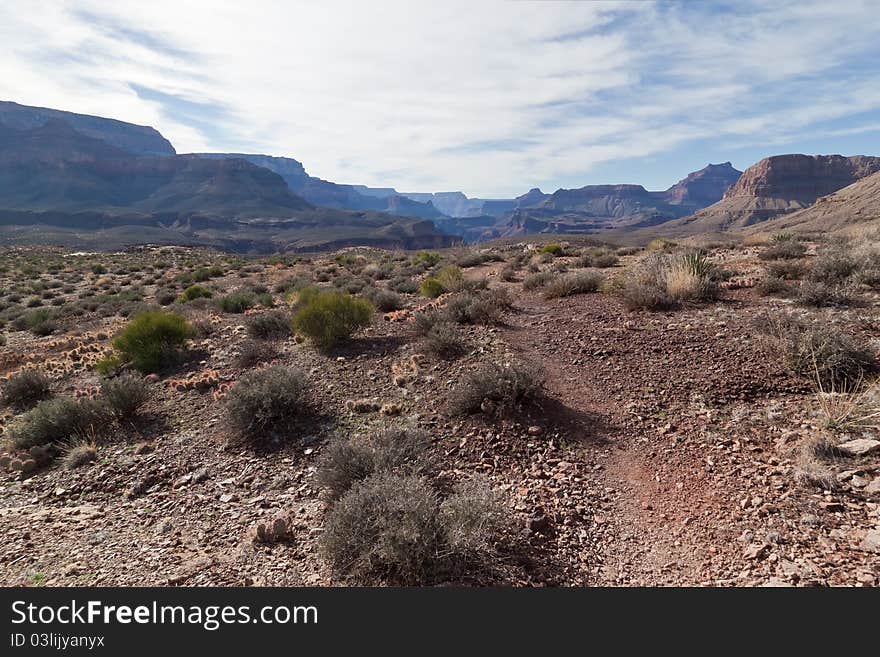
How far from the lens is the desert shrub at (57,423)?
5582 mm

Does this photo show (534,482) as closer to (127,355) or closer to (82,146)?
(127,355)

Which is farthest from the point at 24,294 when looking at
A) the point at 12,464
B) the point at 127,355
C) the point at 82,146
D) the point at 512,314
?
the point at 82,146

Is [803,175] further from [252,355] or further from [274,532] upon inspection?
[274,532]

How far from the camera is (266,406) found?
17.6 ft

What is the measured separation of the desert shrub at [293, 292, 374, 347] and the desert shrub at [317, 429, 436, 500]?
4.12m

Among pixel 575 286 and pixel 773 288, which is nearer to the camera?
pixel 773 288

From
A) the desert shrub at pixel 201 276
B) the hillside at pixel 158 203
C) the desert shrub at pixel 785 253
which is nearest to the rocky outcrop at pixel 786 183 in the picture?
the hillside at pixel 158 203

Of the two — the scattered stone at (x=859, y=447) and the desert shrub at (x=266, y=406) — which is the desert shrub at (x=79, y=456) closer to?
the desert shrub at (x=266, y=406)

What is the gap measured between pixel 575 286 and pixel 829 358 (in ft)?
18.9

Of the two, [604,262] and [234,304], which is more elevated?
[604,262]

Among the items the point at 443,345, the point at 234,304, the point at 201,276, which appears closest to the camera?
the point at 443,345

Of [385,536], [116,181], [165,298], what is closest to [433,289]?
[385,536]

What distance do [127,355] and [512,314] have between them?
832cm

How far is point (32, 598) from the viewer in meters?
2.78
